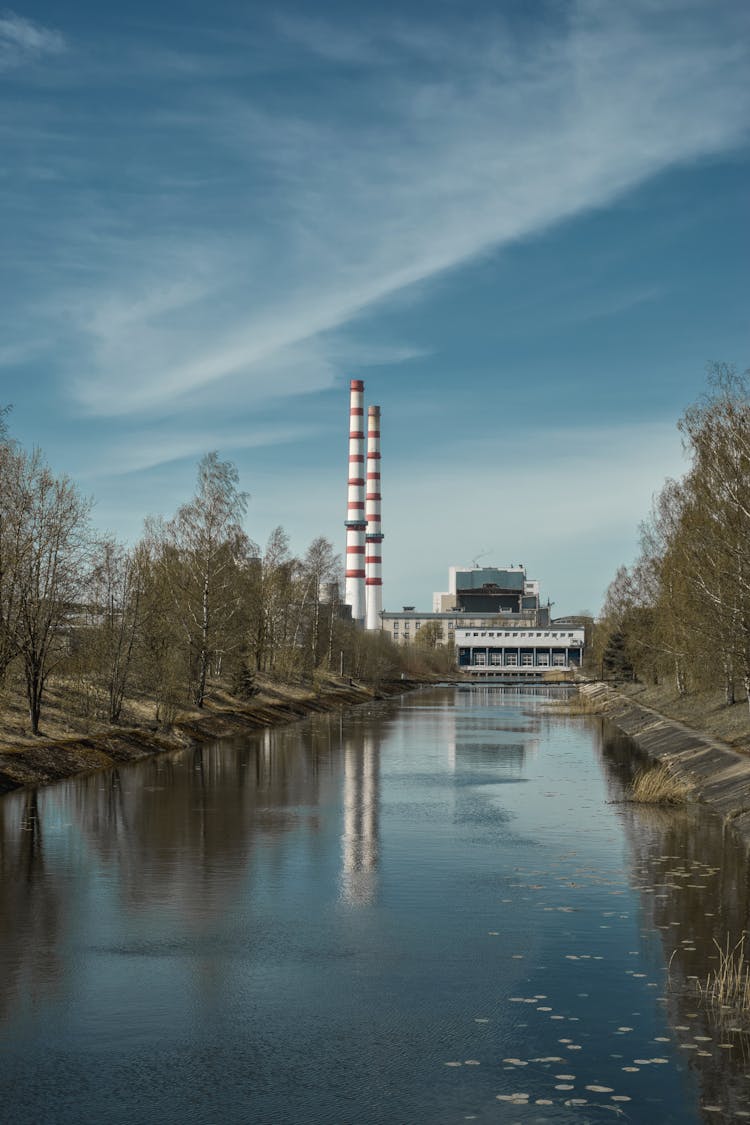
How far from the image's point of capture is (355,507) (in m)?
187

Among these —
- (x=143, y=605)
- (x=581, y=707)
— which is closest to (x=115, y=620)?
(x=143, y=605)

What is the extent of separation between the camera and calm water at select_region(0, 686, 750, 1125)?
13.6m

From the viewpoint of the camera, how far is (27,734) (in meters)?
48.7

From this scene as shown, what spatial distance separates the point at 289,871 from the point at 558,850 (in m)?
7.60

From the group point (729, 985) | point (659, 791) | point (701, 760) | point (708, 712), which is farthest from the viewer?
point (708, 712)

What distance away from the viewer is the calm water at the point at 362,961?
13.6 metres

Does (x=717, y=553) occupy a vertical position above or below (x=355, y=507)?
below

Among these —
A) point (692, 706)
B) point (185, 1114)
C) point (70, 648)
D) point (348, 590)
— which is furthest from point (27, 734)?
point (348, 590)

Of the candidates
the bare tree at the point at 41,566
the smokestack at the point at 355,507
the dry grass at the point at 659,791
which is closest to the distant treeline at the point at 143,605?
the bare tree at the point at 41,566

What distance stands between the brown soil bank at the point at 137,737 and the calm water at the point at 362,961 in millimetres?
4730

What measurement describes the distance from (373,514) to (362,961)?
576 feet

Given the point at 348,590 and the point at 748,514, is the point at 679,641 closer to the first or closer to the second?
the point at 748,514

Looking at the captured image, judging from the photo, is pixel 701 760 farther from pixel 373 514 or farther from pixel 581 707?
pixel 373 514

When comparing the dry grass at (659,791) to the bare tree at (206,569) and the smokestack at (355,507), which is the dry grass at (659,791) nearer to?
the bare tree at (206,569)
